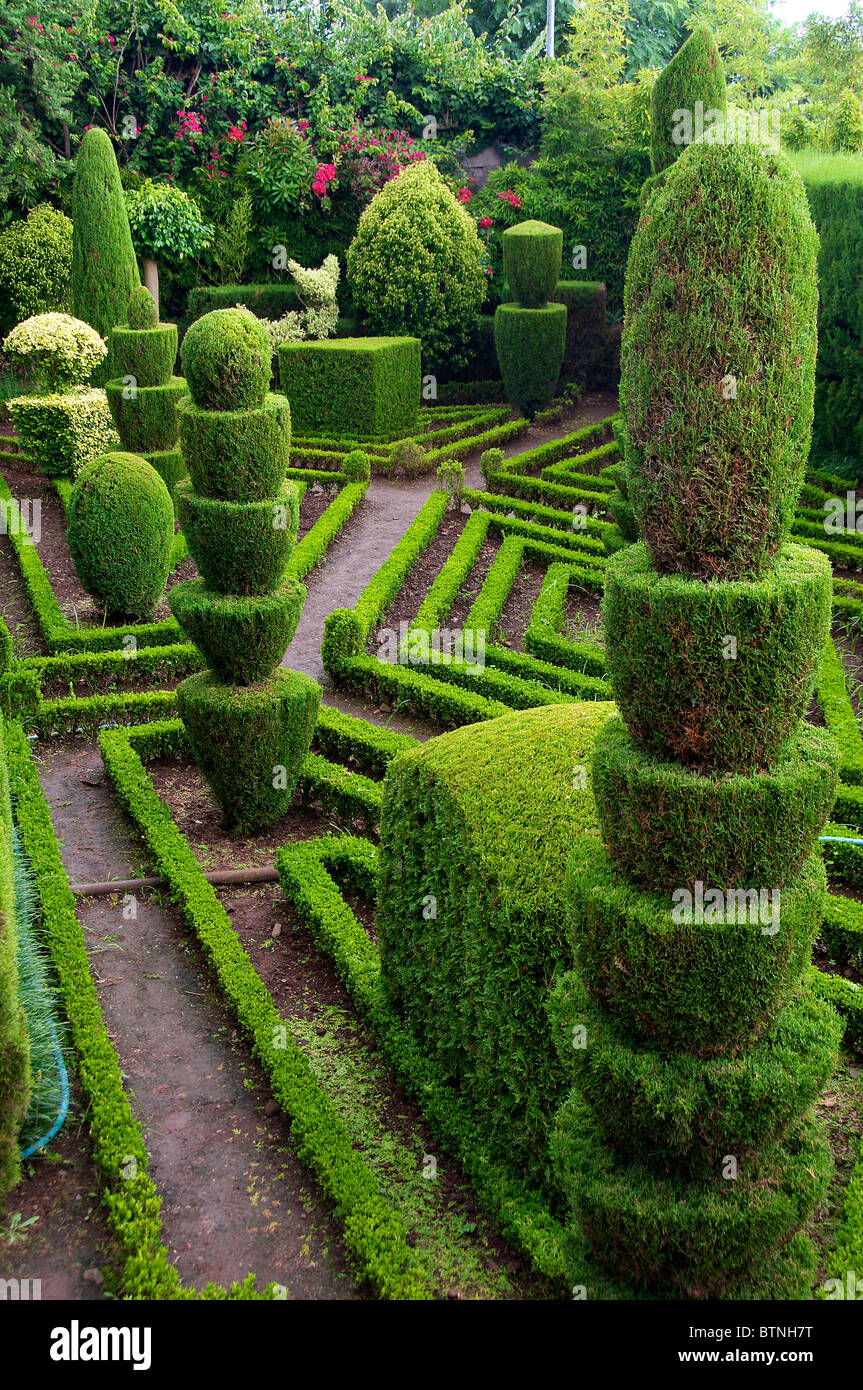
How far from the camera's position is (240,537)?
309 inches

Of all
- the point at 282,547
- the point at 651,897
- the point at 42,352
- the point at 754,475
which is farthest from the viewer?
the point at 42,352

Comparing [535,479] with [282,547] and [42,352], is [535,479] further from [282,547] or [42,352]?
[282,547]

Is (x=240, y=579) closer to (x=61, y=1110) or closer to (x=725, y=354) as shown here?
(x=61, y=1110)

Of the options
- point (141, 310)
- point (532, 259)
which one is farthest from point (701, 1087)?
point (532, 259)

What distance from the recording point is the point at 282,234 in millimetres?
22906

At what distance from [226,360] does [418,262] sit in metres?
14.3

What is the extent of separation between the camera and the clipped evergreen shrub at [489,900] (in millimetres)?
4992

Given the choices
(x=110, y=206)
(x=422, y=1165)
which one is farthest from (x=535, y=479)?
(x=422, y=1165)

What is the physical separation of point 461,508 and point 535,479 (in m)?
1.17

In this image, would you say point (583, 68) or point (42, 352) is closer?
point (42, 352)

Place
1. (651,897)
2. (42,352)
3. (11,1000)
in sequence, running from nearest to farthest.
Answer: (651,897) < (11,1000) < (42,352)

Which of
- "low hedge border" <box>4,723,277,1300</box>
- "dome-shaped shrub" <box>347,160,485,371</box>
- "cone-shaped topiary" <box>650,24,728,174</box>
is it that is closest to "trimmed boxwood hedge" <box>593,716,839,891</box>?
"low hedge border" <box>4,723,277,1300</box>

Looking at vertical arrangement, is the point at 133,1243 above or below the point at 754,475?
below

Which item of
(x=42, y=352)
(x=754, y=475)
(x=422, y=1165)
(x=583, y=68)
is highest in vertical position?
Result: (x=583, y=68)
